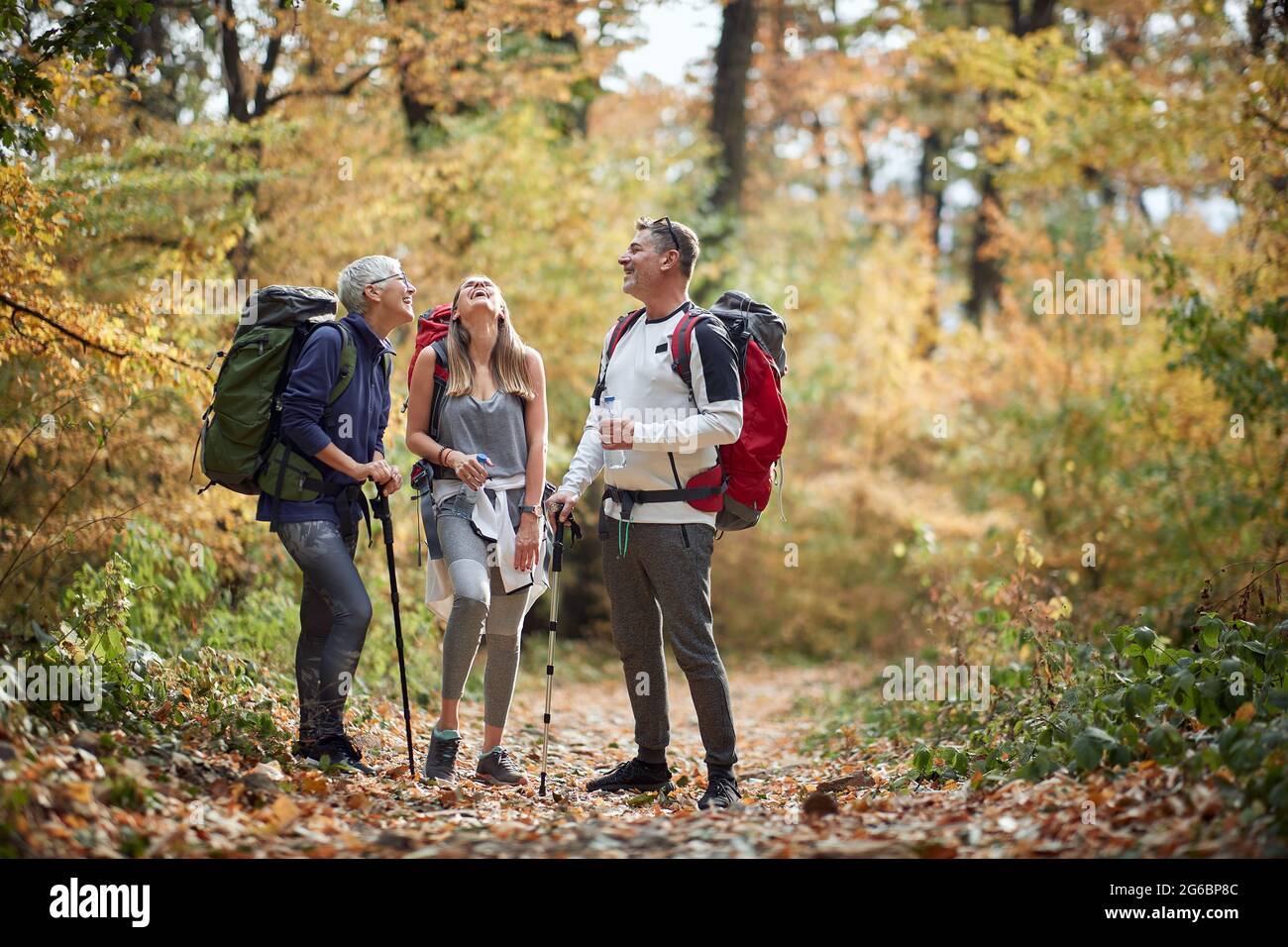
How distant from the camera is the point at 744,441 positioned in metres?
4.95

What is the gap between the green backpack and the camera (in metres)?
4.95

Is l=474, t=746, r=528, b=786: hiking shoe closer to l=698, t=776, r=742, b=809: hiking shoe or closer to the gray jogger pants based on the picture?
the gray jogger pants

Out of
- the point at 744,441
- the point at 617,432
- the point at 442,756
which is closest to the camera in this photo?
the point at 617,432

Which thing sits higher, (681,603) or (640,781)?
(681,603)

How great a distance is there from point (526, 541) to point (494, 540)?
0.45ft

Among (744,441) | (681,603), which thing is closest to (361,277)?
(744,441)

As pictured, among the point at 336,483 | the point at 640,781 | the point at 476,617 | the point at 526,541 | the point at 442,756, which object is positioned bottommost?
the point at 640,781

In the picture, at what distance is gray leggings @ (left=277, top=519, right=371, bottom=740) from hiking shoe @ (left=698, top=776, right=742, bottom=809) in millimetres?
1557

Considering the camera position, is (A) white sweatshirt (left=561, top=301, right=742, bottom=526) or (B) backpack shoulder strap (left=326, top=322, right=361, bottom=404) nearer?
(A) white sweatshirt (left=561, top=301, right=742, bottom=526)

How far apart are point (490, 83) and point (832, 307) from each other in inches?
264

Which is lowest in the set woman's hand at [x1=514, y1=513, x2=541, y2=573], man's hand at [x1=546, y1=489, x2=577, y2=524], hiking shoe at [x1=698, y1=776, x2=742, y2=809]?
hiking shoe at [x1=698, y1=776, x2=742, y2=809]

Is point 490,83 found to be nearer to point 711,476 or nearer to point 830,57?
point 711,476

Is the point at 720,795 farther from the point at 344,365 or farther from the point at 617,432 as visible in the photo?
the point at 344,365

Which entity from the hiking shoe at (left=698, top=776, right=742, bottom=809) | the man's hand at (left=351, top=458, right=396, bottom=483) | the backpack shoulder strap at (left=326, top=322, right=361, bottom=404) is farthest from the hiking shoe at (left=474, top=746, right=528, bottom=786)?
the backpack shoulder strap at (left=326, top=322, right=361, bottom=404)
